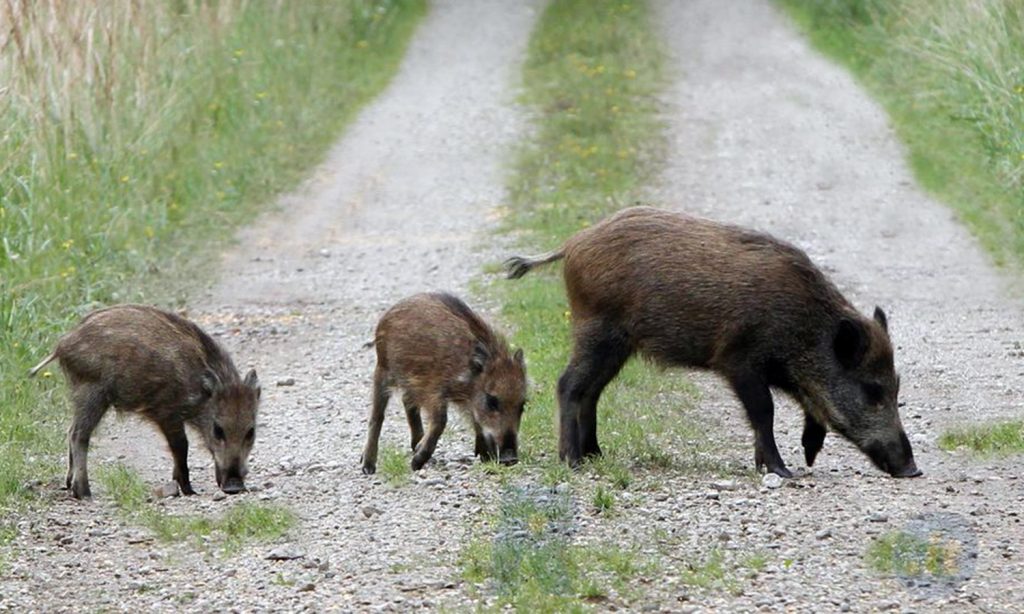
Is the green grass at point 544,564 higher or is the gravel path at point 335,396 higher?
the green grass at point 544,564

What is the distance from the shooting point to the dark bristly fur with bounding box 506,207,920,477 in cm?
826

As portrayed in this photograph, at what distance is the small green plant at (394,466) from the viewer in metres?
8.10

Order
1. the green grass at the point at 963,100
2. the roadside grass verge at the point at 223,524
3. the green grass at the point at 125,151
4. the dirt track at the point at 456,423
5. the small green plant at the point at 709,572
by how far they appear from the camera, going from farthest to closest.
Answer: the green grass at the point at 963,100, the green grass at the point at 125,151, the roadside grass verge at the point at 223,524, the dirt track at the point at 456,423, the small green plant at the point at 709,572

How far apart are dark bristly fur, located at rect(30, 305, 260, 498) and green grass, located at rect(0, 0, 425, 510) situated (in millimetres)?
535

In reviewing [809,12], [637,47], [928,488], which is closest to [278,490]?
[928,488]

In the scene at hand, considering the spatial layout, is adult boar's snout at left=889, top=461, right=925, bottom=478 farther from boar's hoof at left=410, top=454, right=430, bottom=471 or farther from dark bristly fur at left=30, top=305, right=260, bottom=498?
dark bristly fur at left=30, top=305, right=260, bottom=498

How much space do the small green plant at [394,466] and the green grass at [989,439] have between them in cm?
272

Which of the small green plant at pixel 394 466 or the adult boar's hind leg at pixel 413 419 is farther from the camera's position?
the adult boar's hind leg at pixel 413 419

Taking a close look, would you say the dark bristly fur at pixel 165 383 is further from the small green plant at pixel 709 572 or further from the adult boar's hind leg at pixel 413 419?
the small green plant at pixel 709 572

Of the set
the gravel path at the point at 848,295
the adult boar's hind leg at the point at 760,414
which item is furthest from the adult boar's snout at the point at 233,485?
the adult boar's hind leg at the point at 760,414

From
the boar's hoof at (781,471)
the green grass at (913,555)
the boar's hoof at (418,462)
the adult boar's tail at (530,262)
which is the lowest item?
the boar's hoof at (418,462)

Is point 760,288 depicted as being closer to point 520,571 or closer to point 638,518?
point 638,518

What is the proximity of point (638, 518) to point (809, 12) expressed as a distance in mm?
18156

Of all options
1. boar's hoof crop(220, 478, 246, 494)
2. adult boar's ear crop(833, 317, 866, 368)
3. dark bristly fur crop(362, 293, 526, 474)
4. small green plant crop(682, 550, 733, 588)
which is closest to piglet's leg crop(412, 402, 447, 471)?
dark bristly fur crop(362, 293, 526, 474)
